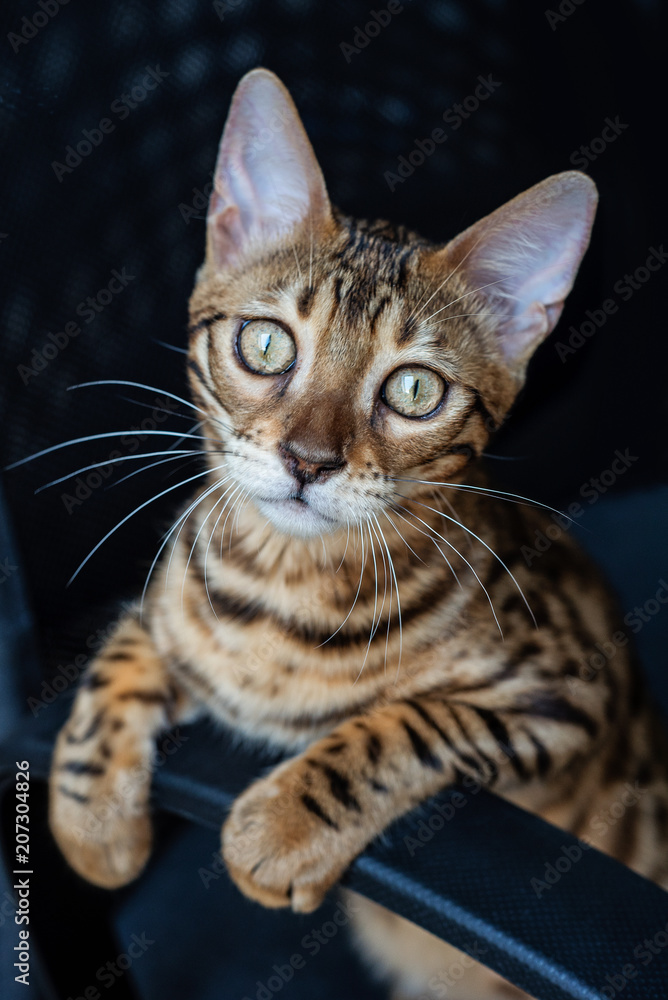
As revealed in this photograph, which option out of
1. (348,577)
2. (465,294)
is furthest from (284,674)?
(465,294)

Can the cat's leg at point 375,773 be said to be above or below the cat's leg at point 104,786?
above

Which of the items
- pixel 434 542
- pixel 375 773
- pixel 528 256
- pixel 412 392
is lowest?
pixel 375 773

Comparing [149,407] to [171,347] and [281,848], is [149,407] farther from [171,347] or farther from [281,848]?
[281,848]

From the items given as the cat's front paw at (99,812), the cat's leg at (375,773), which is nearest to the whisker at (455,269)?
the cat's leg at (375,773)

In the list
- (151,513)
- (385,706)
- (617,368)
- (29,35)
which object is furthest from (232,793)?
(617,368)

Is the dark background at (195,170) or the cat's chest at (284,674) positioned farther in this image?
the cat's chest at (284,674)

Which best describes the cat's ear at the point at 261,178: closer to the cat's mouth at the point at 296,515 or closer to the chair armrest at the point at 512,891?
the cat's mouth at the point at 296,515

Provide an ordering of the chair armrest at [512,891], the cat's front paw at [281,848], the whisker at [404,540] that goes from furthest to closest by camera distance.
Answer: the whisker at [404,540], the cat's front paw at [281,848], the chair armrest at [512,891]

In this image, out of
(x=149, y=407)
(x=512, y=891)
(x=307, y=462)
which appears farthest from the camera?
(x=149, y=407)

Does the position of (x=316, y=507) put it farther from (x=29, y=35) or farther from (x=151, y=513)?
(x=29, y=35)

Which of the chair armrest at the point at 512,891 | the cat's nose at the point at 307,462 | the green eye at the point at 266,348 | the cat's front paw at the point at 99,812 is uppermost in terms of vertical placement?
the green eye at the point at 266,348
